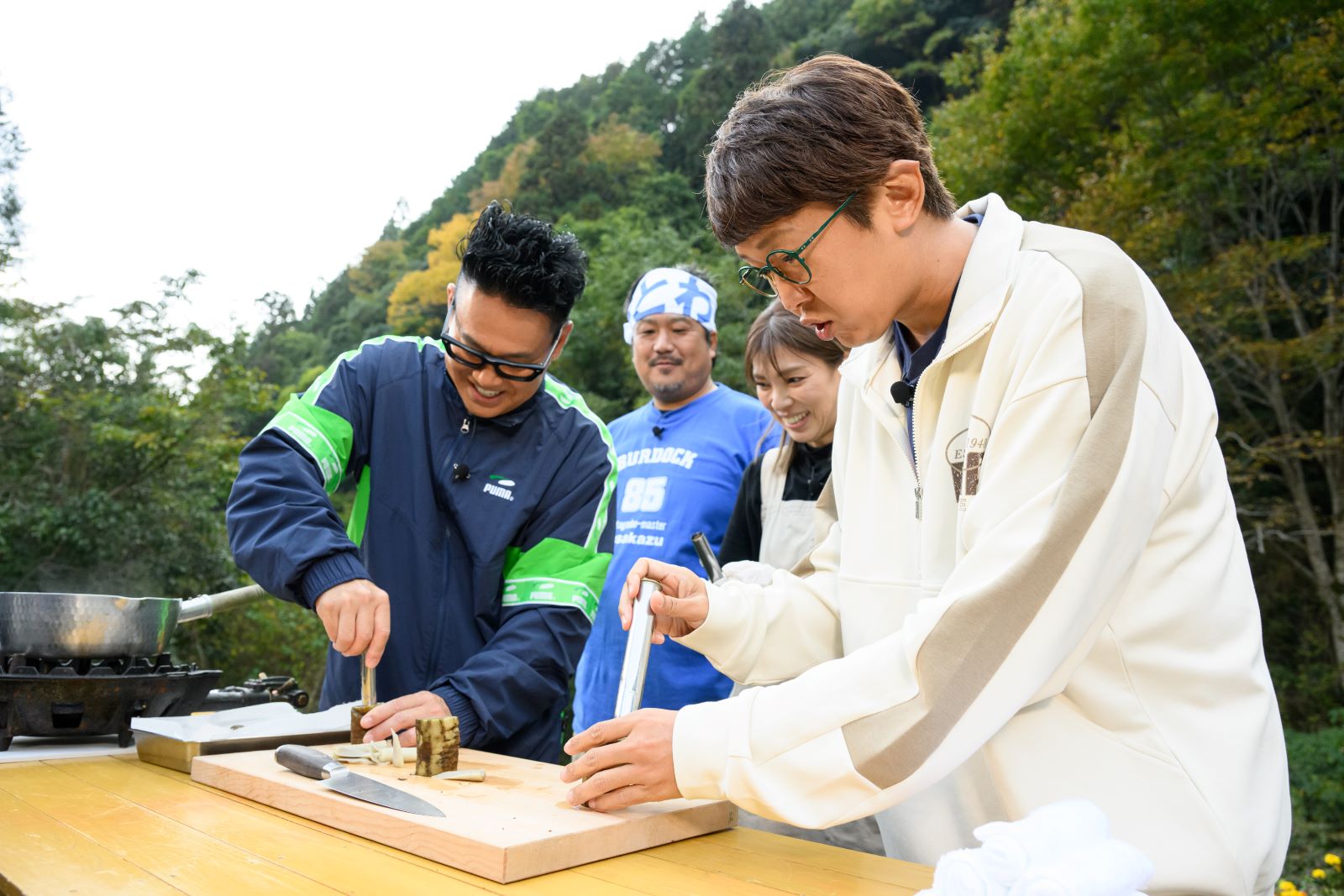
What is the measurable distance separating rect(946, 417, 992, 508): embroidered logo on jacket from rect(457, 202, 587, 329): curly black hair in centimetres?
124

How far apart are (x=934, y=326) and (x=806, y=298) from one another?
0.83ft

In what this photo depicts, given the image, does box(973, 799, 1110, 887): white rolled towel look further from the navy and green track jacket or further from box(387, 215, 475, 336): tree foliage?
box(387, 215, 475, 336): tree foliage

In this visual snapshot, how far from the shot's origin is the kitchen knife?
1.58 meters

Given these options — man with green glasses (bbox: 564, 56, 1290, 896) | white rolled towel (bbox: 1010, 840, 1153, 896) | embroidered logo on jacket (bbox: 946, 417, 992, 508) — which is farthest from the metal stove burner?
white rolled towel (bbox: 1010, 840, 1153, 896)

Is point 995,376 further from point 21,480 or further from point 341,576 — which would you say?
point 21,480

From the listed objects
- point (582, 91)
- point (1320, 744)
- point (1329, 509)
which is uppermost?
point (582, 91)

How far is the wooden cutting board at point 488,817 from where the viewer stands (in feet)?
4.64

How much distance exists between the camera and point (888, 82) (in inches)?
64.0

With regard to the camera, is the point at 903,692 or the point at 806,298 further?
the point at 806,298

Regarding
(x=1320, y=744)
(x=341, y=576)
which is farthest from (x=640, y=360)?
(x=1320, y=744)

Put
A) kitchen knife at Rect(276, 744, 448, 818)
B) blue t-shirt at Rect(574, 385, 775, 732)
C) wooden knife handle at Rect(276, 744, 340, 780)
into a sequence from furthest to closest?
blue t-shirt at Rect(574, 385, 775, 732), wooden knife handle at Rect(276, 744, 340, 780), kitchen knife at Rect(276, 744, 448, 818)

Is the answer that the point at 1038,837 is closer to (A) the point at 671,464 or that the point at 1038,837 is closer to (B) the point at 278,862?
(B) the point at 278,862

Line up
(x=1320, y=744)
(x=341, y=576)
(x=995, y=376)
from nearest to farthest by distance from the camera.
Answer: (x=995, y=376) < (x=341, y=576) < (x=1320, y=744)

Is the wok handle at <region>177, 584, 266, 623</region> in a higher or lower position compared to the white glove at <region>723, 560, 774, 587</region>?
lower
